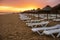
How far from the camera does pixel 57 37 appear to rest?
651cm

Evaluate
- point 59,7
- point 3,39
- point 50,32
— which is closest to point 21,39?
point 3,39

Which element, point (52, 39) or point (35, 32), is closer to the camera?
point (52, 39)

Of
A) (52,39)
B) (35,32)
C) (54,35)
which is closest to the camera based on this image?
(52,39)

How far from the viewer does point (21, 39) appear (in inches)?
248

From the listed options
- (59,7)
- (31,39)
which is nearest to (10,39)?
(31,39)

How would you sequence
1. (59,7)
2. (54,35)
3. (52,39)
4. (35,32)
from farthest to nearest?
(59,7) → (35,32) → (54,35) → (52,39)

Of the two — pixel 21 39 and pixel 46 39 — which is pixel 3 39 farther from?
pixel 46 39

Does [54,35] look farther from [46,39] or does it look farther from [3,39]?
[3,39]

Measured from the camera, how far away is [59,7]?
22938mm

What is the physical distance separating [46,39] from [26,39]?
708 mm

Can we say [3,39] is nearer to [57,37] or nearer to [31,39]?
[31,39]

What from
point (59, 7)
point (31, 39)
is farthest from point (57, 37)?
point (59, 7)

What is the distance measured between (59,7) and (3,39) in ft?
57.1

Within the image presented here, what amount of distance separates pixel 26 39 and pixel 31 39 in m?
0.18
